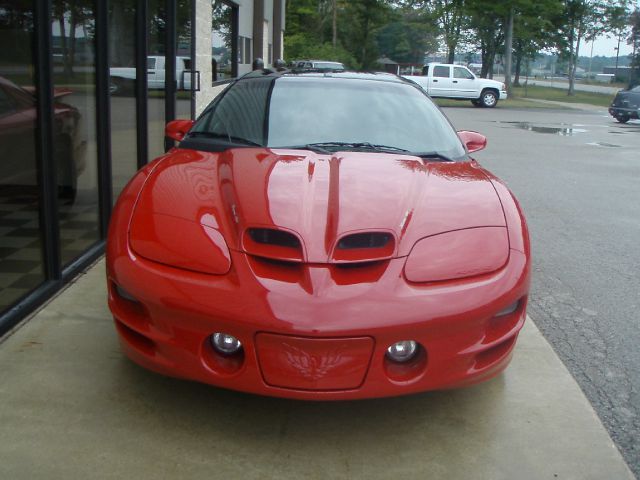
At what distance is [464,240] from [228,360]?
106 centimetres

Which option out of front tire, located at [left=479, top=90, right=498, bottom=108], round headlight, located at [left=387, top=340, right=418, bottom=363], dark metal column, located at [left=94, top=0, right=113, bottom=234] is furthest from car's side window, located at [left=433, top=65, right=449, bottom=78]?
round headlight, located at [left=387, top=340, right=418, bottom=363]

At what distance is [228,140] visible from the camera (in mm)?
4035

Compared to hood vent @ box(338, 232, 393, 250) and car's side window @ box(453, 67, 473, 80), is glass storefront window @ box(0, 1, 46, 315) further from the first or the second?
car's side window @ box(453, 67, 473, 80)

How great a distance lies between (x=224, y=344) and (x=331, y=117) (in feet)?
6.10

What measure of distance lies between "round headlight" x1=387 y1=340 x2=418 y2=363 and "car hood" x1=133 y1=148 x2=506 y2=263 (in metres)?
0.37

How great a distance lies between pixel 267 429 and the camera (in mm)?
2949

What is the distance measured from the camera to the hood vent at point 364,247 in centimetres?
279

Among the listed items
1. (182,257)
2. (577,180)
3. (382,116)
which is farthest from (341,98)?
(577,180)

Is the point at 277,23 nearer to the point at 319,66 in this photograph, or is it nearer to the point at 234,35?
the point at 234,35

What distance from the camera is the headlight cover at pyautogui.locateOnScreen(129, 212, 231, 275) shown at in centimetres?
280

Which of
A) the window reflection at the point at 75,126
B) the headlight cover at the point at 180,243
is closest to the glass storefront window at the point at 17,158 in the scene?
the window reflection at the point at 75,126

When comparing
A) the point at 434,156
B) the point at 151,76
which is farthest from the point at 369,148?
the point at 151,76

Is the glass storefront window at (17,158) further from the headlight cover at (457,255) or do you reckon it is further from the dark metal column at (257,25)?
the dark metal column at (257,25)

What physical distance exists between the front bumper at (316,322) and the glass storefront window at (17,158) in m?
1.43
